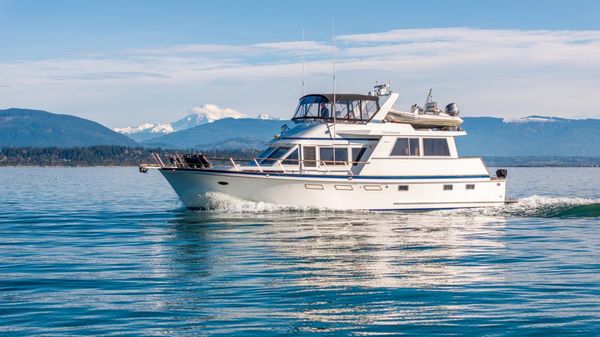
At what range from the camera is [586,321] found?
45.5ft

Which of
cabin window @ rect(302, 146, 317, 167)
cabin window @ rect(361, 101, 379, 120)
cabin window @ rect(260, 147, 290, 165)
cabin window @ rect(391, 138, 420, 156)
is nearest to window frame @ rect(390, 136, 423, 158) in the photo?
cabin window @ rect(391, 138, 420, 156)

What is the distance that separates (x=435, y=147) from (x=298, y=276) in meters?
20.1

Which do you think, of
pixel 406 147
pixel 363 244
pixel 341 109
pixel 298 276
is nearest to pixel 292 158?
pixel 341 109

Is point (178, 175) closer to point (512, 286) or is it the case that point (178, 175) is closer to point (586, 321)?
point (512, 286)

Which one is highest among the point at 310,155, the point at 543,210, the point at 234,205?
the point at 310,155

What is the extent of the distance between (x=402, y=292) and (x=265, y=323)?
3704 millimetres

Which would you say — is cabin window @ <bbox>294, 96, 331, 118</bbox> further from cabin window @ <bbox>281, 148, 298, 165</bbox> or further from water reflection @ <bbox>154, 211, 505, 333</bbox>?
water reflection @ <bbox>154, 211, 505, 333</bbox>

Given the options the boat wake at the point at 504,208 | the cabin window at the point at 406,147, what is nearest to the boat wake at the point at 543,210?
the boat wake at the point at 504,208

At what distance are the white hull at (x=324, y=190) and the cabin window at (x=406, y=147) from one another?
1191 mm

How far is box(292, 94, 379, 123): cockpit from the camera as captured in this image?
36.7 metres

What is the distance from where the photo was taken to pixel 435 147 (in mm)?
37125

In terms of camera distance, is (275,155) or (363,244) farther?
(275,155)

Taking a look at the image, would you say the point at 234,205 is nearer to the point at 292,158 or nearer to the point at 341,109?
the point at 292,158

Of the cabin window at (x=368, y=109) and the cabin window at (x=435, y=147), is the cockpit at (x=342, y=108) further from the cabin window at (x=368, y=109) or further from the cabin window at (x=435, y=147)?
the cabin window at (x=435, y=147)
